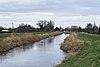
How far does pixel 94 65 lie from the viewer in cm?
1507

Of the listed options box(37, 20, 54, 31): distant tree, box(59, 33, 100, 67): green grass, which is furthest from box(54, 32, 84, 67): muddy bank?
box(37, 20, 54, 31): distant tree

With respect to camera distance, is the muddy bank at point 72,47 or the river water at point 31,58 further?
the muddy bank at point 72,47

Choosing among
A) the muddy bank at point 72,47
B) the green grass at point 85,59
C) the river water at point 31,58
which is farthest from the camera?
the muddy bank at point 72,47

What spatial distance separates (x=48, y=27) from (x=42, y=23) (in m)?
6.65

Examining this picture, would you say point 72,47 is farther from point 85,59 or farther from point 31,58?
point 85,59

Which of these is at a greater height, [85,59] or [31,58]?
[85,59]

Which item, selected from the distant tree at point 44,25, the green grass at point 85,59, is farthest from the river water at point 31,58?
the distant tree at point 44,25

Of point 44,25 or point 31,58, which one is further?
point 44,25

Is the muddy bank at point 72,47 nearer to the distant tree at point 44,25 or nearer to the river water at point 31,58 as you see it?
the river water at point 31,58

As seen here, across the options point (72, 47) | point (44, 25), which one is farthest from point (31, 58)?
point (44, 25)

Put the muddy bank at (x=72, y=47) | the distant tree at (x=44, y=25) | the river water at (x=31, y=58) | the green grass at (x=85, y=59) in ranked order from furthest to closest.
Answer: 1. the distant tree at (x=44, y=25)
2. the muddy bank at (x=72, y=47)
3. the river water at (x=31, y=58)
4. the green grass at (x=85, y=59)

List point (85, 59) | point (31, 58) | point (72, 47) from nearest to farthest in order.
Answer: point (85, 59) < point (31, 58) < point (72, 47)

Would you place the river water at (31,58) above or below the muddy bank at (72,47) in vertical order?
below

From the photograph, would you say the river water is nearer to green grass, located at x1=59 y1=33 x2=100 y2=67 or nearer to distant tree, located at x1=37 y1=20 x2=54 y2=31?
green grass, located at x1=59 y1=33 x2=100 y2=67
